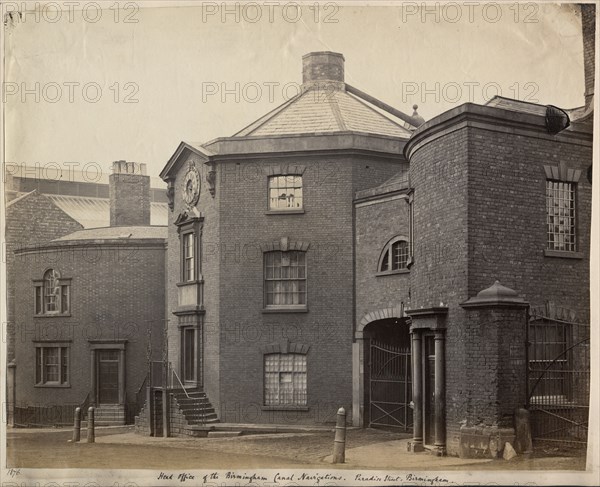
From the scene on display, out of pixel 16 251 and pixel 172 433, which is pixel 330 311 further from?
pixel 16 251

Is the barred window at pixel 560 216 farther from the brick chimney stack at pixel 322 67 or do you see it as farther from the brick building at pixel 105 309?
the brick building at pixel 105 309

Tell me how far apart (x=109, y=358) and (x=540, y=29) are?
1745 centimetres

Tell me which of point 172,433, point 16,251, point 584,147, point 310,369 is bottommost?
point 172,433

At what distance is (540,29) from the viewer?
53.6ft

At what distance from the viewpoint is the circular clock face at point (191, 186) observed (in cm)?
2620

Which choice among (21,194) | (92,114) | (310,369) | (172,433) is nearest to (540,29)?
(92,114)

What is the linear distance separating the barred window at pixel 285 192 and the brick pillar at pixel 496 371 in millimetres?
8658

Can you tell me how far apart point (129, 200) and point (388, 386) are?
11693mm

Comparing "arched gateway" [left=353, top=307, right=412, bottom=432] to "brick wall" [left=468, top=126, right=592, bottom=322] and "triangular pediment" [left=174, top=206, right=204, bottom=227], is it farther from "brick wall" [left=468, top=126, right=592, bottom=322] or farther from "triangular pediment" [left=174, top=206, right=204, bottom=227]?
"brick wall" [left=468, top=126, right=592, bottom=322]

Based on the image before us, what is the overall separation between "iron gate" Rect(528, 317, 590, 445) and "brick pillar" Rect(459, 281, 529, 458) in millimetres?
454

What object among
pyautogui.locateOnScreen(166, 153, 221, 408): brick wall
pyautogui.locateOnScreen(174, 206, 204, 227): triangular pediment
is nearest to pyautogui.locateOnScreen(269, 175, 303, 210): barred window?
pyautogui.locateOnScreen(166, 153, 221, 408): brick wall

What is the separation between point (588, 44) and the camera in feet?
53.3

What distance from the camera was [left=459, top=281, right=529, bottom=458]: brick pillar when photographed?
16984 mm

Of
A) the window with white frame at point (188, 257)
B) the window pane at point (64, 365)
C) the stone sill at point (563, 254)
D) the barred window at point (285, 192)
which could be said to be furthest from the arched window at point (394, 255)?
the window pane at point (64, 365)
